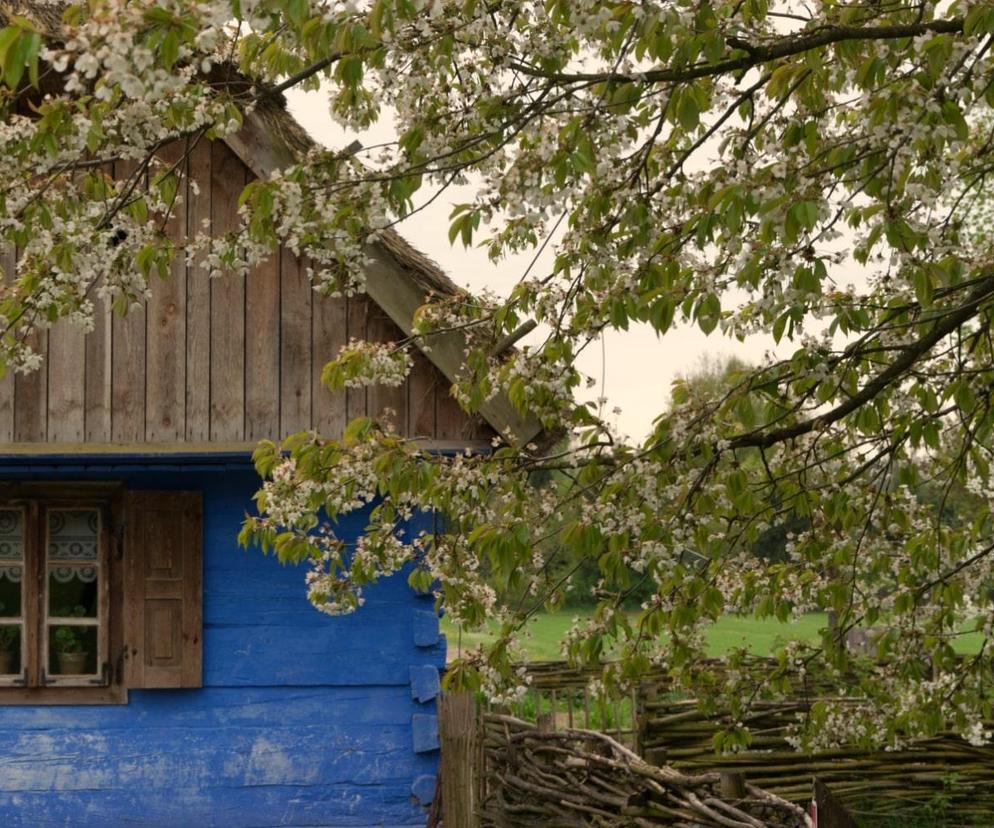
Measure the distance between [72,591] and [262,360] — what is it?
6.23ft

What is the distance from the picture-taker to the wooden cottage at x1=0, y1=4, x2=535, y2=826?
8.25m

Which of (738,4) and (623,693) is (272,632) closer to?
(623,693)

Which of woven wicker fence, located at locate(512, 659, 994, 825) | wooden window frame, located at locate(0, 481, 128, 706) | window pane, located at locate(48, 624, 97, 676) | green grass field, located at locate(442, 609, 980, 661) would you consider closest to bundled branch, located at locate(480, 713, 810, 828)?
woven wicker fence, located at locate(512, 659, 994, 825)

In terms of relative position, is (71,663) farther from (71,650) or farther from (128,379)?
(128,379)

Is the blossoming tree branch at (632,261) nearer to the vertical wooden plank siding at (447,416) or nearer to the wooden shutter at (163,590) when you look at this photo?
the vertical wooden plank siding at (447,416)

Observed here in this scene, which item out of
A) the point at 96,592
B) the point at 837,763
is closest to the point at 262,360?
the point at 96,592

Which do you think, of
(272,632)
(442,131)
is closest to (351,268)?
(442,131)

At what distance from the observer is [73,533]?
28.6 feet

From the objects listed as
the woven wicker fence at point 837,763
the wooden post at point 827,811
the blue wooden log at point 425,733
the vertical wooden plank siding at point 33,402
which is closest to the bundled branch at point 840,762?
the woven wicker fence at point 837,763

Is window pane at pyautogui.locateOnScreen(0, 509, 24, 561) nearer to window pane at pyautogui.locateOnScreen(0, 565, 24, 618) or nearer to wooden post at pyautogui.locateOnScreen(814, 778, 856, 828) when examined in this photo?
window pane at pyautogui.locateOnScreen(0, 565, 24, 618)

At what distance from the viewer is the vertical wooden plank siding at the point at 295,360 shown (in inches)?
324

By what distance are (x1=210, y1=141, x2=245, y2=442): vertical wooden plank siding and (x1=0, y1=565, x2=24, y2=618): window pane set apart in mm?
1595

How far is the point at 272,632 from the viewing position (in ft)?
28.0

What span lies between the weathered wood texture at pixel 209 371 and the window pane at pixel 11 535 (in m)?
0.67
